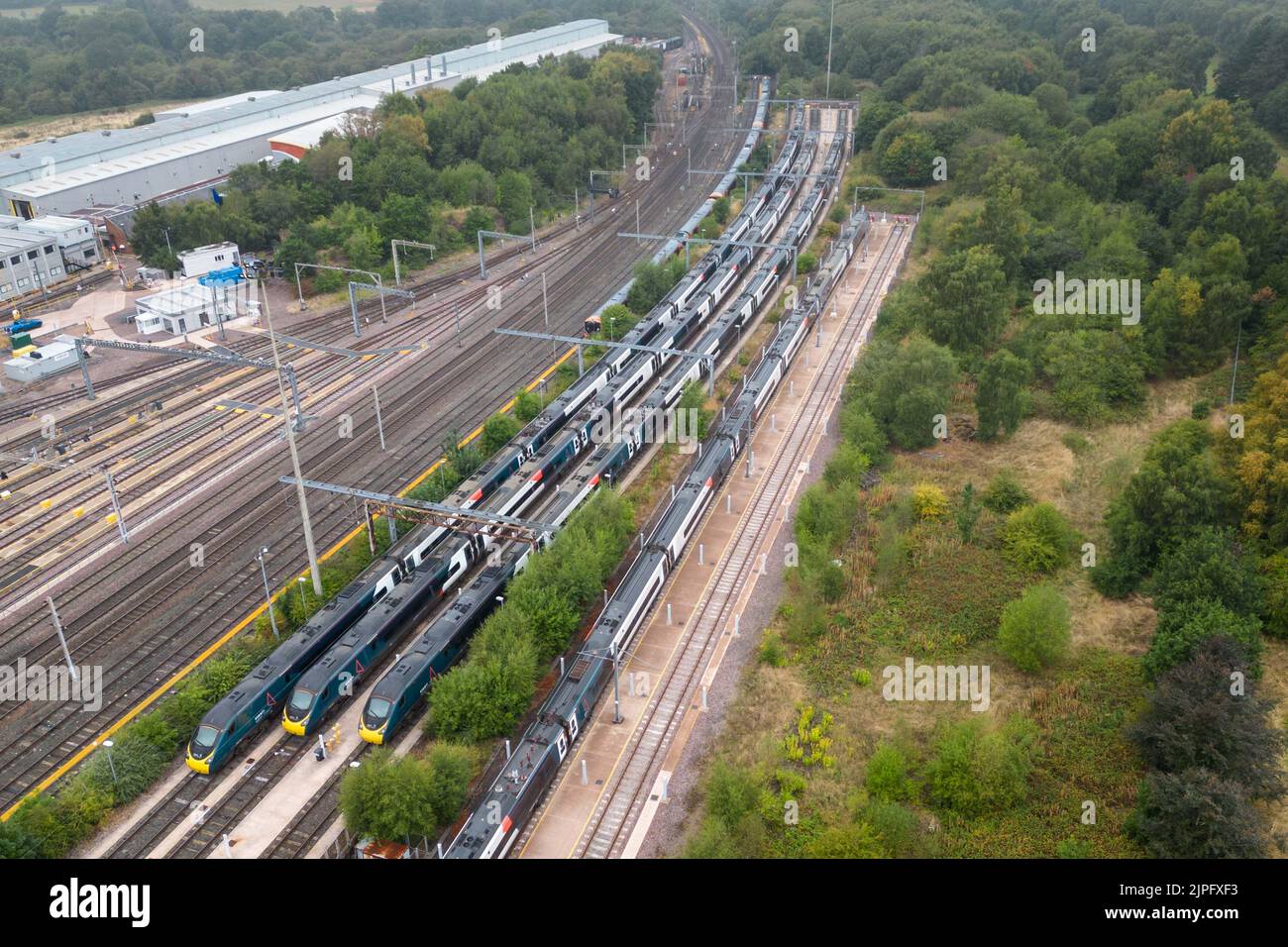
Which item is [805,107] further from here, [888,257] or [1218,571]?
[1218,571]

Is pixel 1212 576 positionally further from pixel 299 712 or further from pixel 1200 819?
pixel 299 712

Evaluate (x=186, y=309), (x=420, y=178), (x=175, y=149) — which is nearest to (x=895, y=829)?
(x=186, y=309)

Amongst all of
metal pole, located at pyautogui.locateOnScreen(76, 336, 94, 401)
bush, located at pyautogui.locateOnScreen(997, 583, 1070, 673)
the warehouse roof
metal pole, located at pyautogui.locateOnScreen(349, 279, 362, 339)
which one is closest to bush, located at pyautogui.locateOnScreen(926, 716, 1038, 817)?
bush, located at pyautogui.locateOnScreen(997, 583, 1070, 673)

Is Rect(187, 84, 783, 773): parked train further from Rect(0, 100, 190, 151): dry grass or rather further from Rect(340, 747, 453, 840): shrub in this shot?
Rect(0, 100, 190, 151): dry grass

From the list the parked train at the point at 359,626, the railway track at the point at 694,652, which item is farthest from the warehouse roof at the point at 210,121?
the railway track at the point at 694,652

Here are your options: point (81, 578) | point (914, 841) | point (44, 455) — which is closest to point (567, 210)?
point (44, 455)

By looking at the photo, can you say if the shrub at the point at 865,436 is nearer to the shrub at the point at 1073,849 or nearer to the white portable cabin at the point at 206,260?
the shrub at the point at 1073,849
